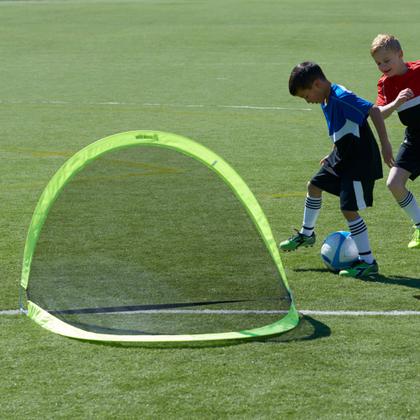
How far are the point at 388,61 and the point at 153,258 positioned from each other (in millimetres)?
2304

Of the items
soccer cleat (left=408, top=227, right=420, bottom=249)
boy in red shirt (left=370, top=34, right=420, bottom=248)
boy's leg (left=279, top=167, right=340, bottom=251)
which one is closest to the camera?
boy in red shirt (left=370, top=34, right=420, bottom=248)

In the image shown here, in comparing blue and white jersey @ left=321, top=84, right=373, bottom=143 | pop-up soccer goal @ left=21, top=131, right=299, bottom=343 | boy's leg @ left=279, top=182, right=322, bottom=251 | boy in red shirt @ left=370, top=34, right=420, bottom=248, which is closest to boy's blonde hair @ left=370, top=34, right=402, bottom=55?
boy in red shirt @ left=370, top=34, right=420, bottom=248

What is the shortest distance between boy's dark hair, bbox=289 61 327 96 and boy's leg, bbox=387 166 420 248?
1.23 m

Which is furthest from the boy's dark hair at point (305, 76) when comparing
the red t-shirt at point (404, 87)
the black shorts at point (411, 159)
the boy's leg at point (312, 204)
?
the black shorts at point (411, 159)

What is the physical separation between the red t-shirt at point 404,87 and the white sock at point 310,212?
0.90 meters

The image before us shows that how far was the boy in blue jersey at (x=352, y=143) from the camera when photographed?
7.68 metres

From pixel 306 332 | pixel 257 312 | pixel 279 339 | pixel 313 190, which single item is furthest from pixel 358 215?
pixel 279 339

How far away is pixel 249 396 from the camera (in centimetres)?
533

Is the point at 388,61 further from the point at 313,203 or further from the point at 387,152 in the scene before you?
the point at 313,203

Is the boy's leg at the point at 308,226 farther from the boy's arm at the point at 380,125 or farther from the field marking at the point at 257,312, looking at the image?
the field marking at the point at 257,312

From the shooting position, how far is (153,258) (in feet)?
25.0

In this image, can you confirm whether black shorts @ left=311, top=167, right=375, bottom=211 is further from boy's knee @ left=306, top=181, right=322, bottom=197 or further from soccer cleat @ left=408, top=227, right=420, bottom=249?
soccer cleat @ left=408, top=227, right=420, bottom=249

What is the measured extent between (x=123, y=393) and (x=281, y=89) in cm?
1606

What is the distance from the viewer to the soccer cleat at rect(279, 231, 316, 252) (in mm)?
8477
